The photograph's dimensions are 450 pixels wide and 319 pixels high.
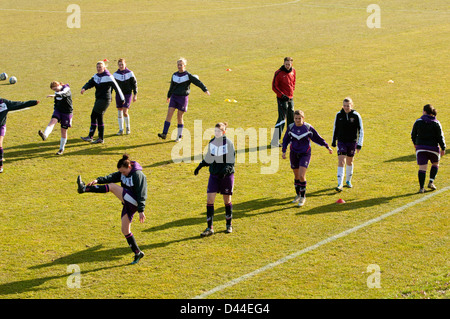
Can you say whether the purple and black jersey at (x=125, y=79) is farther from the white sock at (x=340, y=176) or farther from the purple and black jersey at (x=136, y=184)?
the purple and black jersey at (x=136, y=184)

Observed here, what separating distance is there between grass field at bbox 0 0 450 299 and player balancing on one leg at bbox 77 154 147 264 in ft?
1.98

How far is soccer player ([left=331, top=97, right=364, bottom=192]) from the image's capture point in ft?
47.3

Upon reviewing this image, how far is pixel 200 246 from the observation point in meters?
12.0

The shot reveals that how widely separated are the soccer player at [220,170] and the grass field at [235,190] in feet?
1.78

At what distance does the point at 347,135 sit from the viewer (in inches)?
573

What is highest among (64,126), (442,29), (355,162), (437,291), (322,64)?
Answer: (442,29)

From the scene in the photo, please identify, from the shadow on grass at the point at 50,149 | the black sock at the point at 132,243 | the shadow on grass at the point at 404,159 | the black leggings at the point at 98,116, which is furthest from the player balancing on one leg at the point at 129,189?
the shadow on grass at the point at 404,159

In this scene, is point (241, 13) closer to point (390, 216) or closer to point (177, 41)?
point (177, 41)

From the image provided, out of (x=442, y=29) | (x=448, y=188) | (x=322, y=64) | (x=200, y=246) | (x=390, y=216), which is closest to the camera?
(x=200, y=246)

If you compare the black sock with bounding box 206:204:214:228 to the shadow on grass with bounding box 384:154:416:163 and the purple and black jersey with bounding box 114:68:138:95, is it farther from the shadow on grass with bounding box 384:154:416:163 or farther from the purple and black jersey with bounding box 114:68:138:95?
the purple and black jersey with bounding box 114:68:138:95

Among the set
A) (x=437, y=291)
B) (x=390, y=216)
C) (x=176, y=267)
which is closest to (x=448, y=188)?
(x=390, y=216)

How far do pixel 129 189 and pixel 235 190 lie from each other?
428cm

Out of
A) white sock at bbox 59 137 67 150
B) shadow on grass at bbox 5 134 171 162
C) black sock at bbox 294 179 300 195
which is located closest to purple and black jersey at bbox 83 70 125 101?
shadow on grass at bbox 5 134 171 162

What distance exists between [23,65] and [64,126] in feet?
47.3
